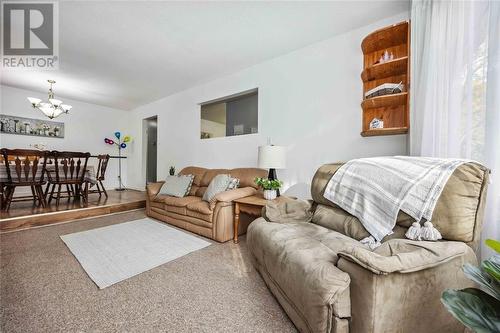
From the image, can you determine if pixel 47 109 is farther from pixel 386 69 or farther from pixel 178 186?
pixel 386 69

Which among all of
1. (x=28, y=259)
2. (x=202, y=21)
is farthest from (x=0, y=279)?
(x=202, y=21)

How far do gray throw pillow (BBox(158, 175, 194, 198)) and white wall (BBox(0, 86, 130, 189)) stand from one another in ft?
11.3

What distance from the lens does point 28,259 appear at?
1910 millimetres

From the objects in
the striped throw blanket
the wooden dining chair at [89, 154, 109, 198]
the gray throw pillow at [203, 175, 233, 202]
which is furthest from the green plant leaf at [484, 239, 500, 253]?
the wooden dining chair at [89, 154, 109, 198]

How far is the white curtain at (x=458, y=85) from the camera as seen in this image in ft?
3.97

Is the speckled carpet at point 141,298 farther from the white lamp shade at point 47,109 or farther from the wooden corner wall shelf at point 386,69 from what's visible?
the white lamp shade at point 47,109

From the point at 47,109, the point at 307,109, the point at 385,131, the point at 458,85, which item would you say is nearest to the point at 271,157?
the point at 307,109

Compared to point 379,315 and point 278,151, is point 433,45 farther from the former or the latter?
point 379,315

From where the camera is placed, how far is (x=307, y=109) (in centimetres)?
261

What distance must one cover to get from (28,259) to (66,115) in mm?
4448

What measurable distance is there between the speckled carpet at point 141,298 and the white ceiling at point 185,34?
250 centimetres

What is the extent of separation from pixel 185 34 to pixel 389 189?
8.67ft

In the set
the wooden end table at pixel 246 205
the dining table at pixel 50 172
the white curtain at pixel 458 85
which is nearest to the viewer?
the white curtain at pixel 458 85

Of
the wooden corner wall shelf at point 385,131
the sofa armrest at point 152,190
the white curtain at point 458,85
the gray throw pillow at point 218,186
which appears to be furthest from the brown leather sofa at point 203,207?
the white curtain at point 458,85
